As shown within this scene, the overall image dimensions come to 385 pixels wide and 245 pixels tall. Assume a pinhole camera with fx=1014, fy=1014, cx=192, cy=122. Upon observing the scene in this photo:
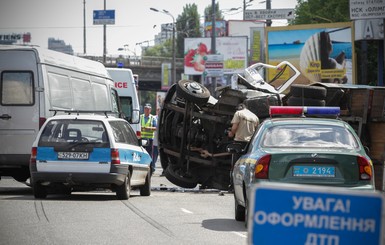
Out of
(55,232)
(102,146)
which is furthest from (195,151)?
(55,232)

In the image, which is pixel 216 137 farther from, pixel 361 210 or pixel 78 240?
pixel 361 210

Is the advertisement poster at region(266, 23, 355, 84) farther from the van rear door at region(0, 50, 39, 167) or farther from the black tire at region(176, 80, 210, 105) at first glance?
the black tire at region(176, 80, 210, 105)

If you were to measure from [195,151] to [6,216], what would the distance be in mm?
5209

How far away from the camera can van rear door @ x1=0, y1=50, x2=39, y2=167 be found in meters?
19.3

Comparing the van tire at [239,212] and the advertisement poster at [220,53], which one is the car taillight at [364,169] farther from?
the advertisement poster at [220,53]

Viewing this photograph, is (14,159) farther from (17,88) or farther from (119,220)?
(119,220)

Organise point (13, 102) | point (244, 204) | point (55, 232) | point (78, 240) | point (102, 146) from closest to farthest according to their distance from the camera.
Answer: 1. point (78, 240)
2. point (55, 232)
3. point (244, 204)
4. point (102, 146)
5. point (13, 102)

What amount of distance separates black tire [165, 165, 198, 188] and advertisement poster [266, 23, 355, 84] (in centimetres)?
3190

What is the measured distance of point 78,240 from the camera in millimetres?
10680

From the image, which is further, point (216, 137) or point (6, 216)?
point (216, 137)

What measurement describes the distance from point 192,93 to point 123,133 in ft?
4.93

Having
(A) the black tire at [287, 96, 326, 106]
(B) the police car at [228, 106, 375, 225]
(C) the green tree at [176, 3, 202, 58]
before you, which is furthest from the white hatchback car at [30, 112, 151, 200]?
(C) the green tree at [176, 3, 202, 58]

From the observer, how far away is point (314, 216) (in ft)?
18.0

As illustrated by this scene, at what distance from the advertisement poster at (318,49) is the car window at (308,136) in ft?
124
